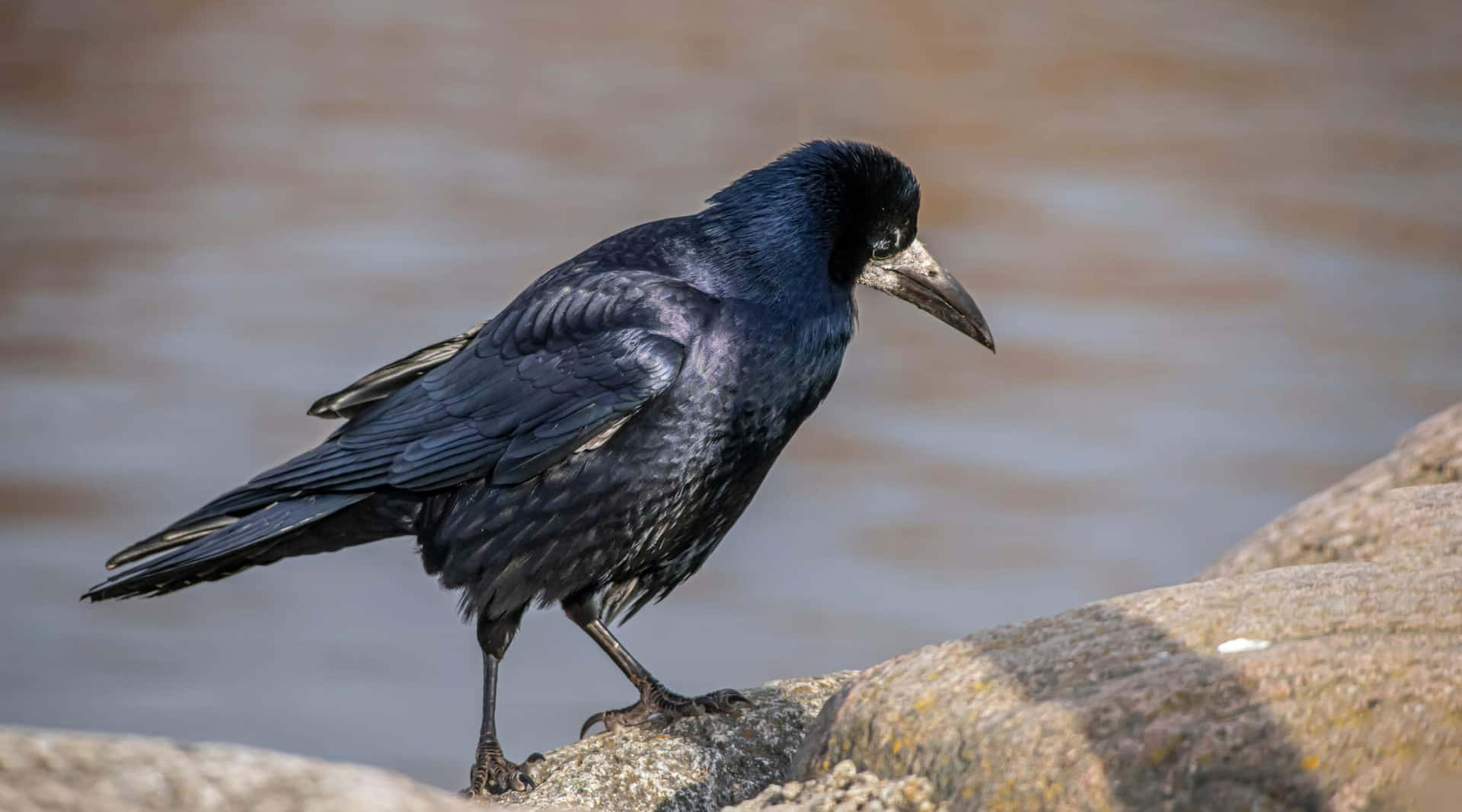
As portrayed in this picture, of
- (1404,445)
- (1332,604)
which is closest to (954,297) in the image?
(1404,445)

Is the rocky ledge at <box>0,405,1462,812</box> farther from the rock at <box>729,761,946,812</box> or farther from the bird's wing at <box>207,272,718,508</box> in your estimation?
the bird's wing at <box>207,272,718,508</box>

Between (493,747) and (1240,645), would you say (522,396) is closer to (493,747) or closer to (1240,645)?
(493,747)

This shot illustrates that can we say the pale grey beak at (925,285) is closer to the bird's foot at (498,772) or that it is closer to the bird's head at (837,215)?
the bird's head at (837,215)

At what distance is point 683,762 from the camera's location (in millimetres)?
3762

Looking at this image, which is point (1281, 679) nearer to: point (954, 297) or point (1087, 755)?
point (1087, 755)

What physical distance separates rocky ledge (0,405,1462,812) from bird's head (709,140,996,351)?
1.35 meters

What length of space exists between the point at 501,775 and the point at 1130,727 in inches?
76.0

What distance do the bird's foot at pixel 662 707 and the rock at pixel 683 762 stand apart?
0.06 meters

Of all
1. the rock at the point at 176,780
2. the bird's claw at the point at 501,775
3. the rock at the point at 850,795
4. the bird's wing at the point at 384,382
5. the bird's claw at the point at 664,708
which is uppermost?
the bird's wing at the point at 384,382

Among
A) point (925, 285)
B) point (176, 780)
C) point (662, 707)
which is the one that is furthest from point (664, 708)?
point (176, 780)

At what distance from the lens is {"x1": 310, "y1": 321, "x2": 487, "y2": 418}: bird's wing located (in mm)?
4598

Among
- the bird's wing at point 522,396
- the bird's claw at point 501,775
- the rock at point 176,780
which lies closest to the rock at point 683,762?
the bird's claw at point 501,775

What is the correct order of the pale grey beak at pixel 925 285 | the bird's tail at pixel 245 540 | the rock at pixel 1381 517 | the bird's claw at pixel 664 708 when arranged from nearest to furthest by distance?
1. the rock at pixel 1381 517
2. the bird's claw at pixel 664 708
3. the bird's tail at pixel 245 540
4. the pale grey beak at pixel 925 285

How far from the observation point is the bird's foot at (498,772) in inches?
154
